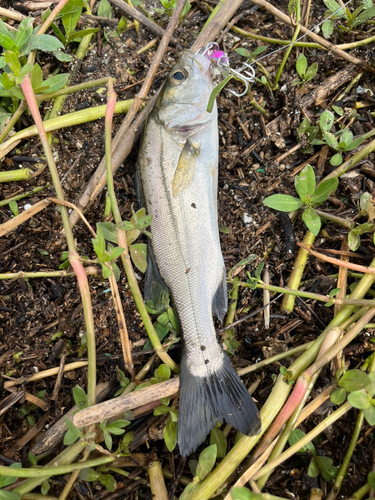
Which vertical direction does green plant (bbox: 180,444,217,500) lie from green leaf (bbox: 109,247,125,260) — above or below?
below

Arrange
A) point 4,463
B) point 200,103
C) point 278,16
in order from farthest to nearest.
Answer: point 278,16 < point 200,103 < point 4,463

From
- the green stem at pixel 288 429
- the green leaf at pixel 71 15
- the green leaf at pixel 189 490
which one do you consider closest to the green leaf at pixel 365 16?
the green leaf at pixel 71 15

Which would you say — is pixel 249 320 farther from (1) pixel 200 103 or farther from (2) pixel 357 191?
(1) pixel 200 103

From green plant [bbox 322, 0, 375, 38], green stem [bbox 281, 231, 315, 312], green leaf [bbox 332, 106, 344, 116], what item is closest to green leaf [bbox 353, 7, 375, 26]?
green plant [bbox 322, 0, 375, 38]

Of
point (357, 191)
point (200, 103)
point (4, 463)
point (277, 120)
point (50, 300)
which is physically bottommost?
point (4, 463)

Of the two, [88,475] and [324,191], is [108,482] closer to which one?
[88,475]

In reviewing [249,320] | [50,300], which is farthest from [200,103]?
[50,300]

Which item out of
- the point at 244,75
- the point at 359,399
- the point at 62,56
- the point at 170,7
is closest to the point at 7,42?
the point at 62,56

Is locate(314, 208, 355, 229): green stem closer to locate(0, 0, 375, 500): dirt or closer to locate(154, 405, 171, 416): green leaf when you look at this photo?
locate(0, 0, 375, 500): dirt
